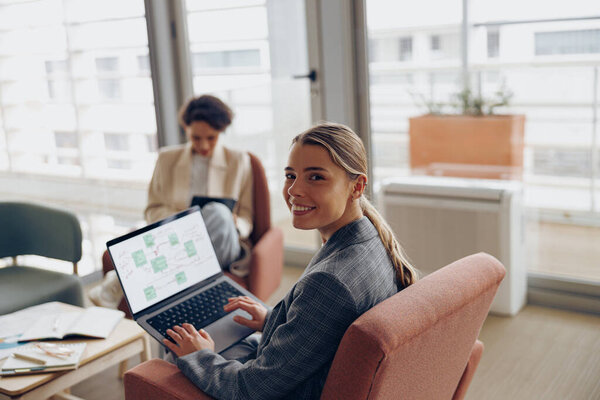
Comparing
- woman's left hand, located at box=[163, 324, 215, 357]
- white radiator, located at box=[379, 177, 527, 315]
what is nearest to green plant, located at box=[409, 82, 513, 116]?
white radiator, located at box=[379, 177, 527, 315]

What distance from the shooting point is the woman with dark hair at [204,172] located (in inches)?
121

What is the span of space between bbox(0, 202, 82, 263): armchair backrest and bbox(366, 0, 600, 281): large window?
67.4 inches

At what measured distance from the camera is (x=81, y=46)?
3988 mm

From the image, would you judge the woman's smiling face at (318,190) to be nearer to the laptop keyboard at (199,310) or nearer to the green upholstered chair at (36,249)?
the laptop keyboard at (199,310)

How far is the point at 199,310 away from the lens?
1.95 metres

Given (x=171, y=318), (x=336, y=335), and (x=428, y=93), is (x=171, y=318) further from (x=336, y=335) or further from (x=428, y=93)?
(x=428, y=93)

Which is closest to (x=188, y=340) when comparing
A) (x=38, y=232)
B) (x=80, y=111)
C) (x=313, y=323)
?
(x=313, y=323)

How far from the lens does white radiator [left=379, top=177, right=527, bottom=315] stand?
3.20 meters

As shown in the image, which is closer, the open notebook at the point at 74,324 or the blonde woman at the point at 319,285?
the blonde woman at the point at 319,285

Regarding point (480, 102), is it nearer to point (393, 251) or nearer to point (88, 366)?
point (393, 251)

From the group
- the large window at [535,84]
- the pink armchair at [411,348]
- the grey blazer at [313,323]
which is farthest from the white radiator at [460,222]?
the grey blazer at [313,323]

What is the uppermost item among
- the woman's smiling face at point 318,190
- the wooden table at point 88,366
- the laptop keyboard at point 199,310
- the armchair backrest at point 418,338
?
the woman's smiling face at point 318,190

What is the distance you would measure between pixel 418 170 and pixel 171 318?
6.72 feet

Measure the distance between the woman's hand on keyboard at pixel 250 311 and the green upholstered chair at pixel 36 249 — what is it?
4.08 feet
